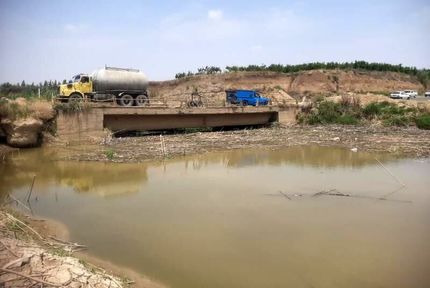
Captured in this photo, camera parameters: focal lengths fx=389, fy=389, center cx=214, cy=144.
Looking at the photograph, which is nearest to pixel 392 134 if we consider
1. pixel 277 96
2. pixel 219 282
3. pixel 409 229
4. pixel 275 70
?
pixel 277 96

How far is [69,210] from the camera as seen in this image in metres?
11.0

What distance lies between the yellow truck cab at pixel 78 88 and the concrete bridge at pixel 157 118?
2.07 meters

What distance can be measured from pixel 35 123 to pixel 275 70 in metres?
37.6

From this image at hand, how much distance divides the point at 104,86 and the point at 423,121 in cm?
2381

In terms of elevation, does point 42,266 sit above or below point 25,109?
below

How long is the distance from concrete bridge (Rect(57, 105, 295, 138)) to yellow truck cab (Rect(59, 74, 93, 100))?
81.4 inches

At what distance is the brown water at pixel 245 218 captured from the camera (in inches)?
290

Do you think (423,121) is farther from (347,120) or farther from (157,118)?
(157,118)

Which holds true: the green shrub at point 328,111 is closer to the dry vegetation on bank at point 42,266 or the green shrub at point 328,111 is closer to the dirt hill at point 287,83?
the dirt hill at point 287,83

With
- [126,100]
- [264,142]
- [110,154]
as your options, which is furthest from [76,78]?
[264,142]

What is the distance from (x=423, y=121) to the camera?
30094 millimetres

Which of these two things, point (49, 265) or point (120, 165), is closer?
point (49, 265)

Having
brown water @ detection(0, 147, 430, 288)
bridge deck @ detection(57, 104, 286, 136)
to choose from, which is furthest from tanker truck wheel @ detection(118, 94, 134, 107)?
brown water @ detection(0, 147, 430, 288)

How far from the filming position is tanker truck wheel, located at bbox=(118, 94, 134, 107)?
24.7m
